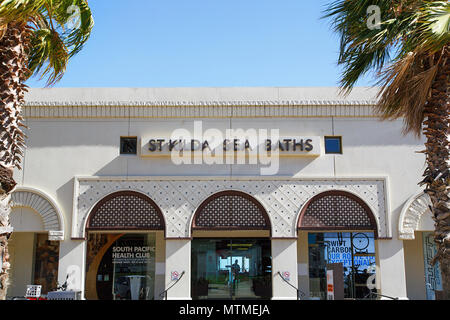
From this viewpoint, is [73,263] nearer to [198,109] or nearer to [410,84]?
[198,109]

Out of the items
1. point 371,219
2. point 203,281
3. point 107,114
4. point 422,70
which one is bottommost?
point 203,281

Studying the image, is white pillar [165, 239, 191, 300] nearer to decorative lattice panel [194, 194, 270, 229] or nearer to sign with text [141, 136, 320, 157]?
decorative lattice panel [194, 194, 270, 229]

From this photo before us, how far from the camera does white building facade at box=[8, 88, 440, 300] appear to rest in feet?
54.0

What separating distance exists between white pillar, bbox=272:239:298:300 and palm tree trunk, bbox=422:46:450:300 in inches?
331

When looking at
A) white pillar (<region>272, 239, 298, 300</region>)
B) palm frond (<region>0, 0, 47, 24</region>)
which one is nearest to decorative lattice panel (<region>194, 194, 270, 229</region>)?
white pillar (<region>272, 239, 298, 300</region>)

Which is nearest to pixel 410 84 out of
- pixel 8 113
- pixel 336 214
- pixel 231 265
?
pixel 8 113

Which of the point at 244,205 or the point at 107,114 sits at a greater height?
the point at 107,114

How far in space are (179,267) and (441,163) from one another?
33.8ft

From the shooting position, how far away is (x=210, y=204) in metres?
16.8

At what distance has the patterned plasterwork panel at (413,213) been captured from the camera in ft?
54.1

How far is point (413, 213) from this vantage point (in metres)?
16.6
